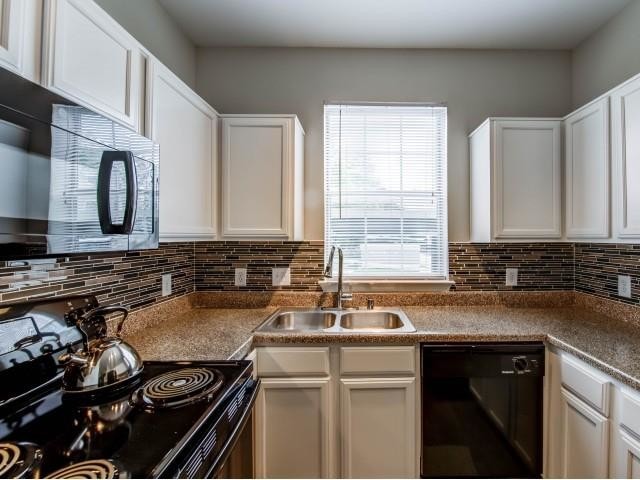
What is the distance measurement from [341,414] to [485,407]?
2.27 feet

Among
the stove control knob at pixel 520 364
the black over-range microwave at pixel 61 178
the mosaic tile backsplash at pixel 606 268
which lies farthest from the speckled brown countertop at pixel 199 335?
the mosaic tile backsplash at pixel 606 268

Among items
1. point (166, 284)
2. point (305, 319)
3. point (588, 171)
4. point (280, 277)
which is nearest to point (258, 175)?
point (280, 277)

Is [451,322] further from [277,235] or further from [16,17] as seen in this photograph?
[16,17]

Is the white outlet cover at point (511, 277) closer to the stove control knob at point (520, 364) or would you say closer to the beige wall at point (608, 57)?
the stove control knob at point (520, 364)

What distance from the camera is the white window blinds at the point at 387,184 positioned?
2205 millimetres

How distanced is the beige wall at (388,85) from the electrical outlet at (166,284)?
90 centimetres

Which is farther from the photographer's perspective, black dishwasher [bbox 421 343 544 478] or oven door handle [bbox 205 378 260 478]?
black dishwasher [bbox 421 343 544 478]

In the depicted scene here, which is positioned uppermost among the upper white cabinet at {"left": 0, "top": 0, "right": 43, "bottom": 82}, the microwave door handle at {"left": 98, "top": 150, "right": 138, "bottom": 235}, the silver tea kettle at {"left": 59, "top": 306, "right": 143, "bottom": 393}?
the upper white cabinet at {"left": 0, "top": 0, "right": 43, "bottom": 82}

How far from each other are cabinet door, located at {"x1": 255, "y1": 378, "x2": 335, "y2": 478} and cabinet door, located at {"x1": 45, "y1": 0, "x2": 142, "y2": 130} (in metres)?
1.34

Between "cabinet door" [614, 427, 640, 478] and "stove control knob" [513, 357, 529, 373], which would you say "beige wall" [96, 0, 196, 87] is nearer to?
"stove control knob" [513, 357, 529, 373]

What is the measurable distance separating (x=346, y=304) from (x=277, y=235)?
2.15 feet

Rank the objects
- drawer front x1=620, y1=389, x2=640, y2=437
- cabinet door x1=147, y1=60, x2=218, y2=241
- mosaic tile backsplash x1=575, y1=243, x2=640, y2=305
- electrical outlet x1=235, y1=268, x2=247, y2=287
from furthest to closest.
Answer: electrical outlet x1=235, y1=268, x2=247, y2=287
mosaic tile backsplash x1=575, y1=243, x2=640, y2=305
cabinet door x1=147, y1=60, x2=218, y2=241
drawer front x1=620, y1=389, x2=640, y2=437

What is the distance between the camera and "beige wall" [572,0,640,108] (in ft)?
5.82

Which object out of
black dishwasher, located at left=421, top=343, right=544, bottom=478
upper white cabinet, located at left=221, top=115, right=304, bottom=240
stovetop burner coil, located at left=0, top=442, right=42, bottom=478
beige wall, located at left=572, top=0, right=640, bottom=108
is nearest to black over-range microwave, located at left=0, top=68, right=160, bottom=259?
stovetop burner coil, located at left=0, top=442, right=42, bottom=478
